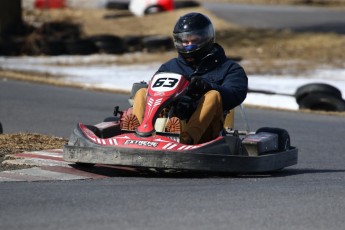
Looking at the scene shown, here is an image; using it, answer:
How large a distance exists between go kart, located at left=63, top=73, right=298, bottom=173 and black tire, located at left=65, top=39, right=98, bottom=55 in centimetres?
1547

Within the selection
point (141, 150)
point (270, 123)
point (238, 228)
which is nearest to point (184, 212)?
point (238, 228)

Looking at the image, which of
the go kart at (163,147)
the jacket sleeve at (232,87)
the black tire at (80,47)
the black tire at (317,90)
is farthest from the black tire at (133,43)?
the go kart at (163,147)

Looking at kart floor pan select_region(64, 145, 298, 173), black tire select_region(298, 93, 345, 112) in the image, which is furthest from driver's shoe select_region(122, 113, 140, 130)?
black tire select_region(298, 93, 345, 112)

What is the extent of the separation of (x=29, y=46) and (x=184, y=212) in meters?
18.8

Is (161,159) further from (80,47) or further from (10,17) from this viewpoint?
(10,17)

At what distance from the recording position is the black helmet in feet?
29.4

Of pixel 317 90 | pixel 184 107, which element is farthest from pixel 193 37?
pixel 317 90

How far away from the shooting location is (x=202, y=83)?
27.6ft

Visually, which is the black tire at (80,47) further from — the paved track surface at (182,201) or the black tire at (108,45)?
the paved track surface at (182,201)

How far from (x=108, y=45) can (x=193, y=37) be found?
15.5m

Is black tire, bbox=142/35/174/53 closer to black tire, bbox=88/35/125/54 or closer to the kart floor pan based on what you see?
black tire, bbox=88/35/125/54

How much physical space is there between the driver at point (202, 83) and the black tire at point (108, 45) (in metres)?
15.3

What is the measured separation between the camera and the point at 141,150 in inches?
311

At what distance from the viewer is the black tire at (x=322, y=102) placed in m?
15.2
